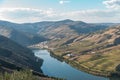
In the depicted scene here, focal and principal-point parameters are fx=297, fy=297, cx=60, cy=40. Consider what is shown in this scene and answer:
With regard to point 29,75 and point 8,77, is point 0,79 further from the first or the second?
point 29,75

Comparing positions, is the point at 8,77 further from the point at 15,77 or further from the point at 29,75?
the point at 29,75

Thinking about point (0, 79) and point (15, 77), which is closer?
point (0, 79)

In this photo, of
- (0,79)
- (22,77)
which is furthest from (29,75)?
(0,79)

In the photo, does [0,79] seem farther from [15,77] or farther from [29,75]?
[29,75]

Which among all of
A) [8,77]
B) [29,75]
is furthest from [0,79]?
[29,75]

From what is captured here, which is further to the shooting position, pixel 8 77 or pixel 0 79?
pixel 8 77

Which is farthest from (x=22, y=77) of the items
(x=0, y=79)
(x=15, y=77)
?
(x=0, y=79)
